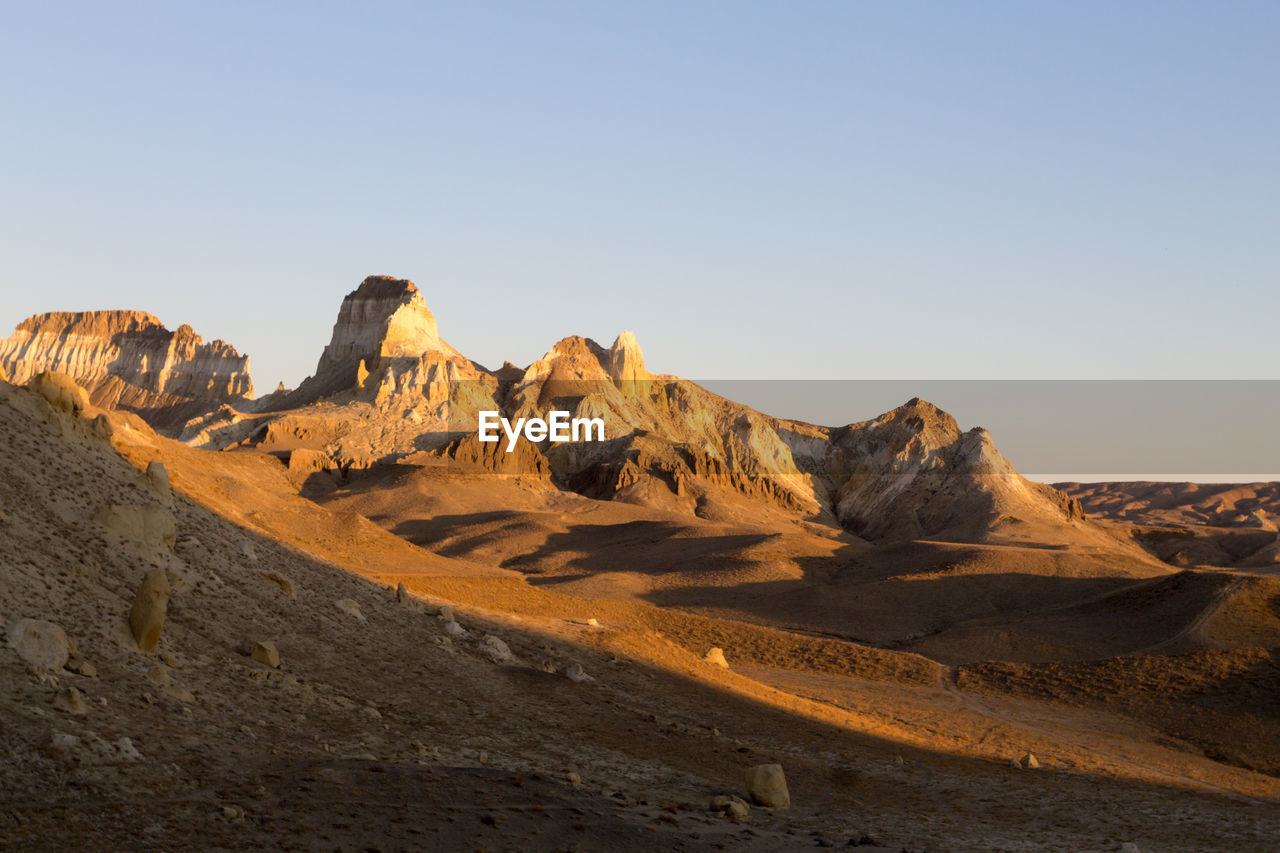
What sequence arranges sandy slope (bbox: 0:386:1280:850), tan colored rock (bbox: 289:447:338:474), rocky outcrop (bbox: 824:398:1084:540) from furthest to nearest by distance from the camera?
rocky outcrop (bbox: 824:398:1084:540) → tan colored rock (bbox: 289:447:338:474) → sandy slope (bbox: 0:386:1280:850)

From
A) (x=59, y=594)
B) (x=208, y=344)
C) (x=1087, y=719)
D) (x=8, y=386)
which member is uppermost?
(x=208, y=344)

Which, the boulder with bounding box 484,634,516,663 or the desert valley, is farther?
the boulder with bounding box 484,634,516,663

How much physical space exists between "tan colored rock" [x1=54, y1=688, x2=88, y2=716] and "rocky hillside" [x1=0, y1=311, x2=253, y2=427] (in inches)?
5387

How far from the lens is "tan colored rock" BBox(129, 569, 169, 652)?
1605 centimetres

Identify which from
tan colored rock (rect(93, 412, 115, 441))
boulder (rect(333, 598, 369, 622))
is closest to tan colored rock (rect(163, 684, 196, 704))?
boulder (rect(333, 598, 369, 622))

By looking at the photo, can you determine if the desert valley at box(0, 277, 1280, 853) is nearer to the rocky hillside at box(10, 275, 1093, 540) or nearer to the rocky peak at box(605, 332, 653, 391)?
the rocky hillside at box(10, 275, 1093, 540)

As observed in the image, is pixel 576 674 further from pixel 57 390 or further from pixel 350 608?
pixel 57 390

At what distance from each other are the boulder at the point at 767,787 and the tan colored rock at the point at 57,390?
15261 mm

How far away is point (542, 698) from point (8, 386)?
11510mm

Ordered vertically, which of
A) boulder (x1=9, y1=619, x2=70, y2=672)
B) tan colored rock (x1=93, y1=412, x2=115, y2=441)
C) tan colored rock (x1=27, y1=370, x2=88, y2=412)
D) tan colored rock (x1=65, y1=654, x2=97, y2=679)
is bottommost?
tan colored rock (x1=65, y1=654, x2=97, y2=679)

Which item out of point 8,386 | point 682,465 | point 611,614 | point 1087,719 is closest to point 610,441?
point 682,465

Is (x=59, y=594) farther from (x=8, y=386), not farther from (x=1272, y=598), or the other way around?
(x=1272, y=598)

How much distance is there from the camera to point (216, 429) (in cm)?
10612

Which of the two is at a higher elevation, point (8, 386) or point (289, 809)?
point (8, 386)
